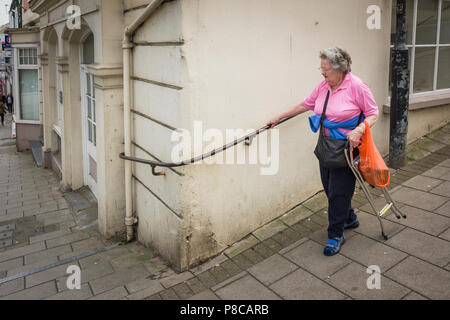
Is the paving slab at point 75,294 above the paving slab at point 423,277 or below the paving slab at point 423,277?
below

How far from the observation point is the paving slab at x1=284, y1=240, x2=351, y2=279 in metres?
3.79

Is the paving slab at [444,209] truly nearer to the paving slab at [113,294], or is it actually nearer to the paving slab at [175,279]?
the paving slab at [175,279]

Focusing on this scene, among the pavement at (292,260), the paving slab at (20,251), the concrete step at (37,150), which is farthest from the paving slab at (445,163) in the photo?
the concrete step at (37,150)

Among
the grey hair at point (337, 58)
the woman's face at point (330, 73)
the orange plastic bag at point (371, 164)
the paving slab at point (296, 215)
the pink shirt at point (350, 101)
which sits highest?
the grey hair at point (337, 58)

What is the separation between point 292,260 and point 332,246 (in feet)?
1.31

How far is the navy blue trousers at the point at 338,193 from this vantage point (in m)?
3.89

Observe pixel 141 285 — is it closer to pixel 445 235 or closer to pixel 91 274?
pixel 91 274

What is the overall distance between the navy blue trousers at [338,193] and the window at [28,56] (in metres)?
13.6

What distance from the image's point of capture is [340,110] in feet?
12.2

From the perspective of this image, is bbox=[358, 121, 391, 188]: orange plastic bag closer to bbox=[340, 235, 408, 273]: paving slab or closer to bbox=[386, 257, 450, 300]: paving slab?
bbox=[340, 235, 408, 273]: paving slab

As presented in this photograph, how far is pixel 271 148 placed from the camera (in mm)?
4727

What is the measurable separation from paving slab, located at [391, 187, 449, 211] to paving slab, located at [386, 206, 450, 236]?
0.46 ft
